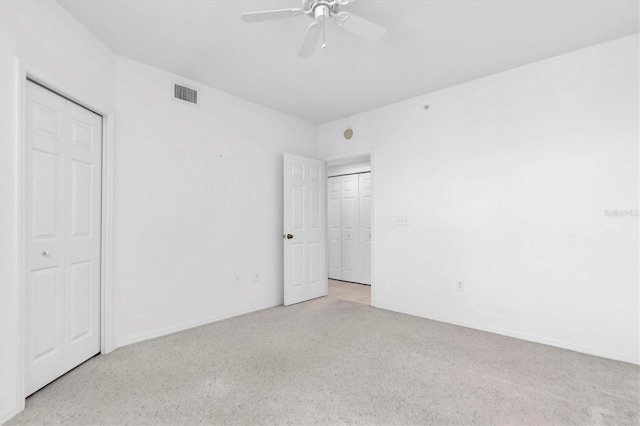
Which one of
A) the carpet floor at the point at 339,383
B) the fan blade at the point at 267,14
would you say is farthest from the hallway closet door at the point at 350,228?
the fan blade at the point at 267,14

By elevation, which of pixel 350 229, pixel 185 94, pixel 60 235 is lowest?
pixel 350 229

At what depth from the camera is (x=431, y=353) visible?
278cm

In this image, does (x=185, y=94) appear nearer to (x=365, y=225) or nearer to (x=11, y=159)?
(x=11, y=159)

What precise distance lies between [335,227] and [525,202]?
3.71 meters

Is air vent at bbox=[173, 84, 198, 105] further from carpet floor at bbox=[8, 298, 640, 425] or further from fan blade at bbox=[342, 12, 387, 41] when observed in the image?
carpet floor at bbox=[8, 298, 640, 425]

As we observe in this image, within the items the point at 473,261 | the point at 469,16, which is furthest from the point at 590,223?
the point at 469,16

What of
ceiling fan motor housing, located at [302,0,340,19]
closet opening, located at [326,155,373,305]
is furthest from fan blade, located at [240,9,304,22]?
closet opening, located at [326,155,373,305]

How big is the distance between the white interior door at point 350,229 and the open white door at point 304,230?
49.4 inches

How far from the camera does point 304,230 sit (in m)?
4.62

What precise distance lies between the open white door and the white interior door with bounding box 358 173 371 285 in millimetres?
1214

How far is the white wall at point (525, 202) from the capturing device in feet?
8.85

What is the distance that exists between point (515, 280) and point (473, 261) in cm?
43

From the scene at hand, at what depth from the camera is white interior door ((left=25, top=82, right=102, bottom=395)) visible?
2117 mm

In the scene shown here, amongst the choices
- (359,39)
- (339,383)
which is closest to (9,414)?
(339,383)
